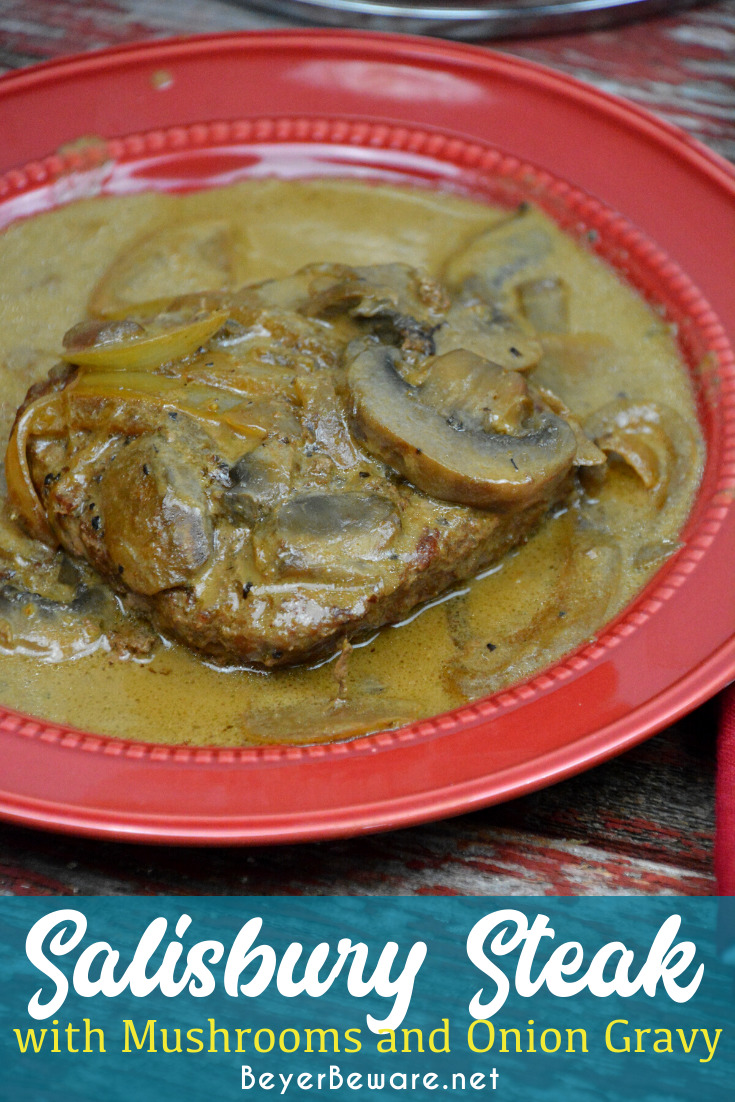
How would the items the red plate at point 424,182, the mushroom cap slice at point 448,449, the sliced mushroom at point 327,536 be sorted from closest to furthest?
the red plate at point 424,182 → the sliced mushroom at point 327,536 → the mushroom cap slice at point 448,449

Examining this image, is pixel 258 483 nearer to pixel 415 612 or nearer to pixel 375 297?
pixel 415 612

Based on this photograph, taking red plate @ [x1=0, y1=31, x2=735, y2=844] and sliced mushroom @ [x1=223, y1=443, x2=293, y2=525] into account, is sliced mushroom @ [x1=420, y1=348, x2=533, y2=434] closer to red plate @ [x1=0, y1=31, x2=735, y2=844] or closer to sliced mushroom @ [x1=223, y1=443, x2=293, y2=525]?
sliced mushroom @ [x1=223, y1=443, x2=293, y2=525]

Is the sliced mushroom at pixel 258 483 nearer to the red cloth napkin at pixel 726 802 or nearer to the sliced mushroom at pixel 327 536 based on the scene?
the sliced mushroom at pixel 327 536

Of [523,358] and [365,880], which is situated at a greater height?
[523,358]

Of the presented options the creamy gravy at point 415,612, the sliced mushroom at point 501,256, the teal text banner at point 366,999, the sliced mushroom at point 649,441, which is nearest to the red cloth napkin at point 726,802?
the teal text banner at point 366,999

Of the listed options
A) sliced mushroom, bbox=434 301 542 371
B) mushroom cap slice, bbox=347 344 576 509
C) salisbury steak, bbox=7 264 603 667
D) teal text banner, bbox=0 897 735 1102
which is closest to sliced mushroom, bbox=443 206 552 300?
sliced mushroom, bbox=434 301 542 371

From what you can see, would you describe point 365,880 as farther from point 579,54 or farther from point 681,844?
point 579,54

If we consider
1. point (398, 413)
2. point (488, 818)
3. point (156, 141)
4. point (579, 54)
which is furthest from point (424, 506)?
point (579, 54)

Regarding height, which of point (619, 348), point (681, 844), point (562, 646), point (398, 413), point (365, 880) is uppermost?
point (619, 348)
